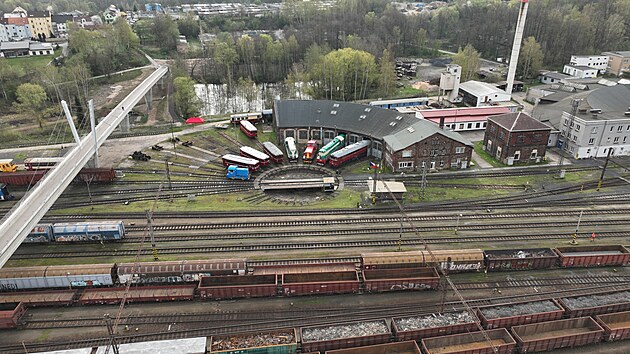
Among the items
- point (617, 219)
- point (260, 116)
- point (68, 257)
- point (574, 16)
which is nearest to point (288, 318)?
point (68, 257)

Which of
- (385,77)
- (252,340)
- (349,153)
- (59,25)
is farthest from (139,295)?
(59,25)

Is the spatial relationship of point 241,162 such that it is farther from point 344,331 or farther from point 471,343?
point 471,343

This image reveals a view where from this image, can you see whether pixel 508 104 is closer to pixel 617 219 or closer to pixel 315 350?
pixel 617 219

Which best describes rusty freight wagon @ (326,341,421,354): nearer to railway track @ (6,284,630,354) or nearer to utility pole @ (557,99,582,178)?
railway track @ (6,284,630,354)

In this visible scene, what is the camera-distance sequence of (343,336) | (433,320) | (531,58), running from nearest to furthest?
(343,336)
(433,320)
(531,58)

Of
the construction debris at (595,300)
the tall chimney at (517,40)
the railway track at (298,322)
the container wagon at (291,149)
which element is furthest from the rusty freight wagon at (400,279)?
the tall chimney at (517,40)

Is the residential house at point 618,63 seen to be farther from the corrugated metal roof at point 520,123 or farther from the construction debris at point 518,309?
the construction debris at point 518,309

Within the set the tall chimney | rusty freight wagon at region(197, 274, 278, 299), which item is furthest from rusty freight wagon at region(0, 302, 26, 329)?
the tall chimney
